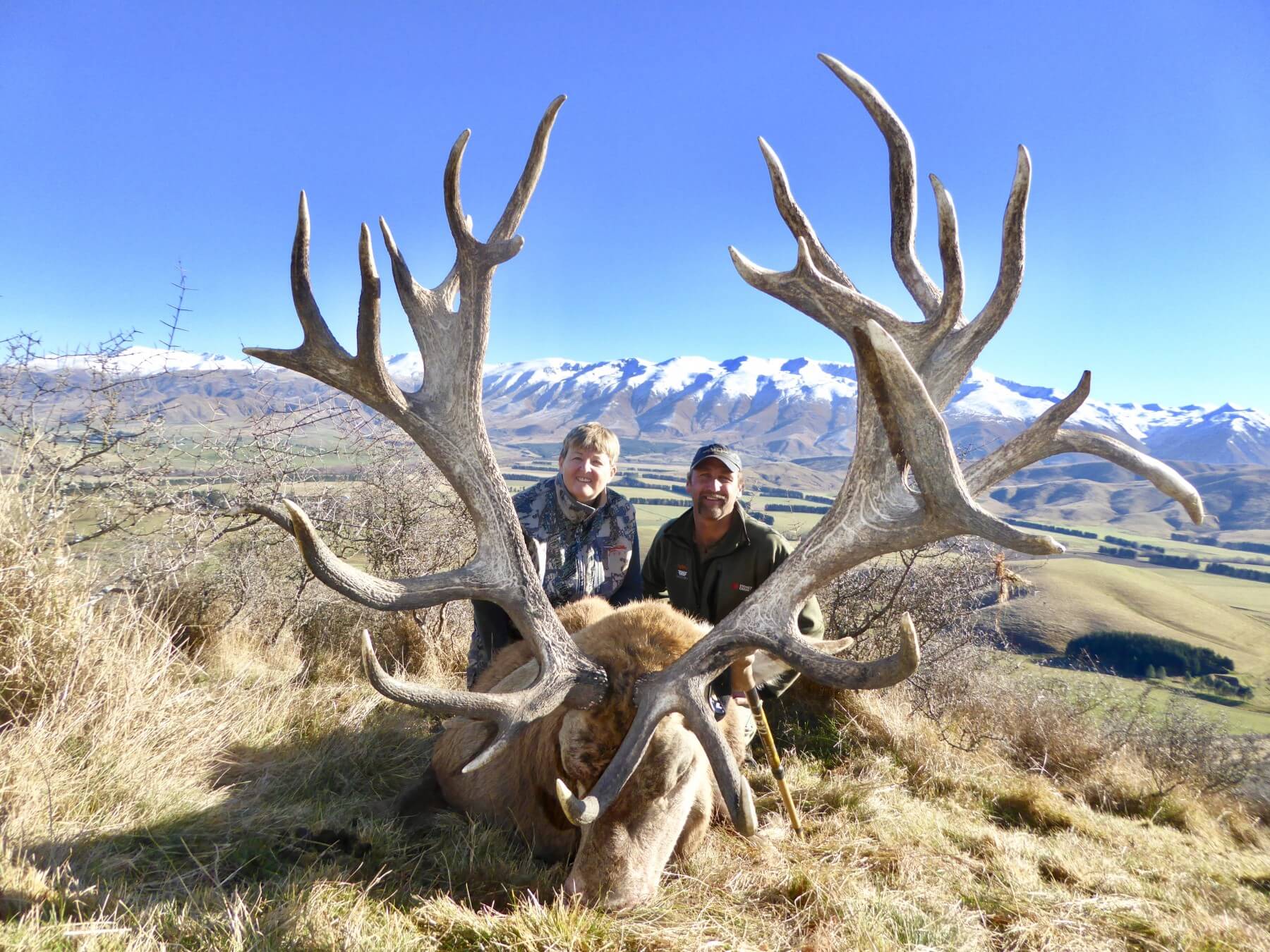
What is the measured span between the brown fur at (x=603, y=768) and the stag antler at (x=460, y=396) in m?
0.19

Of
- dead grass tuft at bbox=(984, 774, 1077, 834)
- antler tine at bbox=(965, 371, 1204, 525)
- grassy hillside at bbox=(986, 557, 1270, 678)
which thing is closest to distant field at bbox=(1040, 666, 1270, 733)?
dead grass tuft at bbox=(984, 774, 1077, 834)

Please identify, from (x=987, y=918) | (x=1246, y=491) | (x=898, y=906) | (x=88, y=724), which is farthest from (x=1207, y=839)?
(x=1246, y=491)

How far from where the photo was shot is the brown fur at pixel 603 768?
2.96 meters

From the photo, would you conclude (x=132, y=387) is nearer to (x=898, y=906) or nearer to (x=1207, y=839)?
(x=898, y=906)

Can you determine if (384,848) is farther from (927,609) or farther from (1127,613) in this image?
(1127,613)

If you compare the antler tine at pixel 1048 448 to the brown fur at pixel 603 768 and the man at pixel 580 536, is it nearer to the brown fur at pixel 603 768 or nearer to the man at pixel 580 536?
the brown fur at pixel 603 768

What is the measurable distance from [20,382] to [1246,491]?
25687cm

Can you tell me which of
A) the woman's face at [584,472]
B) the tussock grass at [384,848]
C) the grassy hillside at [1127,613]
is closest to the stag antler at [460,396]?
the tussock grass at [384,848]

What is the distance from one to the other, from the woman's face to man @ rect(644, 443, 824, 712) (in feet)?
2.25

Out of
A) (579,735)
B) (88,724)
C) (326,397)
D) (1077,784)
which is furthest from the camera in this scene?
(326,397)

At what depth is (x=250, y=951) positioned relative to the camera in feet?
7.90

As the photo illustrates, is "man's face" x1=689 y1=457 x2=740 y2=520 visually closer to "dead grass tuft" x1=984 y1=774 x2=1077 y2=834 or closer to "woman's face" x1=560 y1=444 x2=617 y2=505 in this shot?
"woman's face" x1=560 y1=444 x2=617 y2=505

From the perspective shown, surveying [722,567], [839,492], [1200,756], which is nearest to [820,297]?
[839,492]

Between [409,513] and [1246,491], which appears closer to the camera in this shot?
[409,513]
